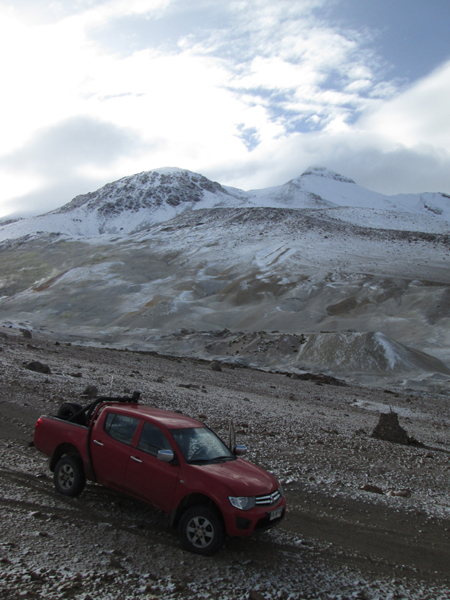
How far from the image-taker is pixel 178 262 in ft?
262

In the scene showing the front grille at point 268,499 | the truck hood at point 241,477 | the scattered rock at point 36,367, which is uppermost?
the truck hood at point 241,477

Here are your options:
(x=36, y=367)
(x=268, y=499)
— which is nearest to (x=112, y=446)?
(x=268, y=499)

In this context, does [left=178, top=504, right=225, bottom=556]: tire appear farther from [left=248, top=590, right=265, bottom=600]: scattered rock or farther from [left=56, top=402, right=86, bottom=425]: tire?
[left=56, top=402, right=86, bottom=425]: tire

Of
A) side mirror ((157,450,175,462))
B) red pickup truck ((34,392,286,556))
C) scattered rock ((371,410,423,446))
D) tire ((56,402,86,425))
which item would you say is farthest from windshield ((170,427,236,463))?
scattered rock ((371,410,423,446))

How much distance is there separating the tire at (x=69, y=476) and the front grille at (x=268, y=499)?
104 inches

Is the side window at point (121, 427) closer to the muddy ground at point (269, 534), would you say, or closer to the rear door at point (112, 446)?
the rear door at point (112, 446)

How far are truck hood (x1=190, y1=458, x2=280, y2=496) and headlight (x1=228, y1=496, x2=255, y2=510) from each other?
0.17ft

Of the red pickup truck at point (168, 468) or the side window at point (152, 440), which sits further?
the side window at point (152, 440)

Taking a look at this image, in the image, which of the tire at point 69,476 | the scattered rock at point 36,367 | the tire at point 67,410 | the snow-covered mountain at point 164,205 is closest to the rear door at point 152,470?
the tire at point 69,476

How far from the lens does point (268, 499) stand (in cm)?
516

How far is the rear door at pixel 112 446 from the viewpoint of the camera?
5762mm

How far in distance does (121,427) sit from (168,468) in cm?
103

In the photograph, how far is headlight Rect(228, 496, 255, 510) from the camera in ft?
16.1

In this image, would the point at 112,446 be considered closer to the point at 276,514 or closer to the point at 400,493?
the point at 276,514
